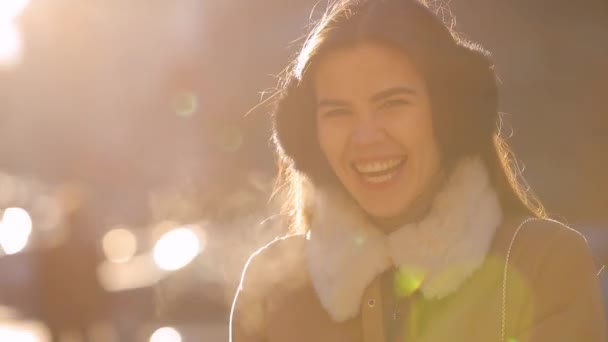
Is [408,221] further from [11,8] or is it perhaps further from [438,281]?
[11,8]

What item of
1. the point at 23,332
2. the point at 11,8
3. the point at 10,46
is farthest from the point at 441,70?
the point at 10,46

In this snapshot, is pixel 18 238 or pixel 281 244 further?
pixel 18 238

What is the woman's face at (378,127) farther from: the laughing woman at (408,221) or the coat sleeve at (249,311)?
the coat sleeve at (249,311)

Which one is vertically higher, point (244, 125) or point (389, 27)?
point (244, 125)

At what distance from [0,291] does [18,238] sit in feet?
7.27

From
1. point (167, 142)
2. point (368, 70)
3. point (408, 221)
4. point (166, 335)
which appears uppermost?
point (167, 142)

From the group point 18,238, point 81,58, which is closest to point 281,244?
point 18,238

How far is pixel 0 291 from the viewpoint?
18.4 metres

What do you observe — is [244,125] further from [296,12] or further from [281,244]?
[281,244]

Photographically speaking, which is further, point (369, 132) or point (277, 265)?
point (277, 265)

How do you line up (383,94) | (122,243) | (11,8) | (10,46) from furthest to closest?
1. (10,46)
2. (11,8)
3. (122,243)
4. (383,94)

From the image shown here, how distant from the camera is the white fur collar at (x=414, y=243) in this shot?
2568mm

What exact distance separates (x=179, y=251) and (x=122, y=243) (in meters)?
4.44

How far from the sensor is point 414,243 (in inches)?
103
